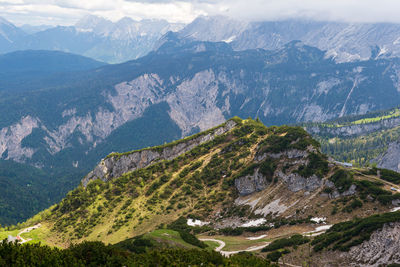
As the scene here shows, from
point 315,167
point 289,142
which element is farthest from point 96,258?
point 289,142

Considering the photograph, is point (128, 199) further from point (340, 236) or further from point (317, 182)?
point (340, 236)

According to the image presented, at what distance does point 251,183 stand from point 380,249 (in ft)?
243

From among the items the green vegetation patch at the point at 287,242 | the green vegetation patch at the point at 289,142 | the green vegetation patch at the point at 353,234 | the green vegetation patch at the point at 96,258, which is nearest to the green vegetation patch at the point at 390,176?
the green vegetation patch at the point at 289,142

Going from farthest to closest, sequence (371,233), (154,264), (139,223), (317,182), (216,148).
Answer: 1. (216,148)
2. (139,223)
3. (317,182)
4. (371,233)
5. (154,264)

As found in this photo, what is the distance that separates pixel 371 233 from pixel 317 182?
44250 millimetres

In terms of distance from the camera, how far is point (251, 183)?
145m

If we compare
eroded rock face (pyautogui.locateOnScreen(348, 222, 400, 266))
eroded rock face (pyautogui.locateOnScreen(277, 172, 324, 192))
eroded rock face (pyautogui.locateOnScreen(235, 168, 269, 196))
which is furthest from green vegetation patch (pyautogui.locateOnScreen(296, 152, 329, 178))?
eroded rock face (pyautogui.locateOnScreen(348, 222, 400, 266))

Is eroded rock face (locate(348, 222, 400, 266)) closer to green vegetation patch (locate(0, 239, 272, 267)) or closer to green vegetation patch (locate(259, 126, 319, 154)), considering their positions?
green vegetation patch (locate(0, 239, 272, 267))

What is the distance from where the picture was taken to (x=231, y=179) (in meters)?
156

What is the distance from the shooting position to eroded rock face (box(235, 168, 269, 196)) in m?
142

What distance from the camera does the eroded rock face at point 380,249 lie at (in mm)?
71625

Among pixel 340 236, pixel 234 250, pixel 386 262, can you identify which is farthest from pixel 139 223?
A: pixel 386 262

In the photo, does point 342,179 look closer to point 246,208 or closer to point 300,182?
point 300,182

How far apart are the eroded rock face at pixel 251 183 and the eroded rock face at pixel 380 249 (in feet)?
215
